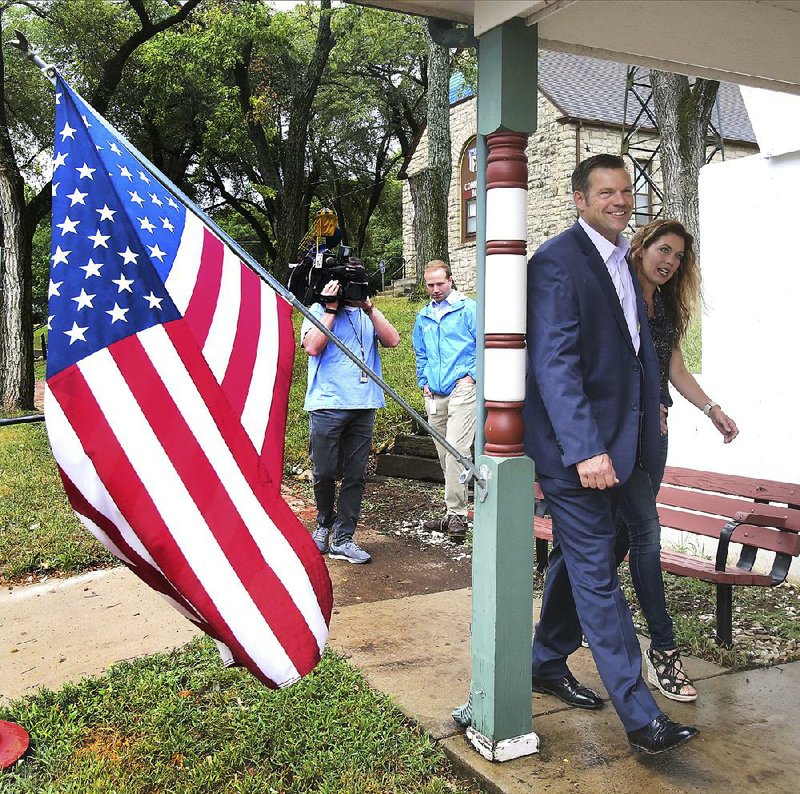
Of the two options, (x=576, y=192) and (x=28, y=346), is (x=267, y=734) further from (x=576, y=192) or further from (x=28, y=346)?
(x=28, y=346)

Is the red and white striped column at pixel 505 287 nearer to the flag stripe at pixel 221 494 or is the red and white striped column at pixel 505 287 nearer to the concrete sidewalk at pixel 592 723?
the flag stripe at pixel 221 494

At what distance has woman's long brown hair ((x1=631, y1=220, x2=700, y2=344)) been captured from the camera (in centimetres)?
367

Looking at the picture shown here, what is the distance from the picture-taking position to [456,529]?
21.4ft

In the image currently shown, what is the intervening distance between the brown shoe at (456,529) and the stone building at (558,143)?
43.9 feet

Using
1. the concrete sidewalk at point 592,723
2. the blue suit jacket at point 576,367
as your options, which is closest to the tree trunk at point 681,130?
the concrete sidewalk at point 592,723

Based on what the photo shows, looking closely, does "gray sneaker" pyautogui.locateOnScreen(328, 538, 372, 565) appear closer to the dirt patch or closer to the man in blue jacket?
the dirt patch

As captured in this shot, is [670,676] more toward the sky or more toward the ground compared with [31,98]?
more toward the ground

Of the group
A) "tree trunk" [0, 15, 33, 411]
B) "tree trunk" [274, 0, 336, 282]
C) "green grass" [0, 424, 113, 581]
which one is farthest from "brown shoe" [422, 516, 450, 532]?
"tree trunk" [274, 0, 336, 282]

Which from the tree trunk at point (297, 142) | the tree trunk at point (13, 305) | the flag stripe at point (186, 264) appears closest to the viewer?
the flag stripe at point (186, 264)

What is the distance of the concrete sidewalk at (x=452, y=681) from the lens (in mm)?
3004

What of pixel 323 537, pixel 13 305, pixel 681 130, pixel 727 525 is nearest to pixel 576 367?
pixel 727 525

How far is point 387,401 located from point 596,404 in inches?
344

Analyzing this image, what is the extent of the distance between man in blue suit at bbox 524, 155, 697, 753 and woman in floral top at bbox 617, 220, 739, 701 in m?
0.17

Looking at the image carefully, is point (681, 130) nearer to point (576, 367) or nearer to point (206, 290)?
point (576, 367)
